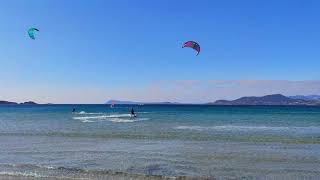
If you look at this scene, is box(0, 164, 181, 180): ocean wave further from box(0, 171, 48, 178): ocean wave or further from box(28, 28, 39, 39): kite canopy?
box(28, 28, 39, 39): kite canopy

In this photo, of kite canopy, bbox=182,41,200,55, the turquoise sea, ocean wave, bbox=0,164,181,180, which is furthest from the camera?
kite canopy, bbox=182,41,200,55

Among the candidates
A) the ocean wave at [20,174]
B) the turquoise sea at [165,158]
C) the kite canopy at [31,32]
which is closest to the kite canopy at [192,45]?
the turquoise sea at [165,158]

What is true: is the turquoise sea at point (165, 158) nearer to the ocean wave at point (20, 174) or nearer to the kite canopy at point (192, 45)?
the ocean wave at point (20, 174)

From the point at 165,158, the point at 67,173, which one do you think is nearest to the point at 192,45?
the point at 165,158

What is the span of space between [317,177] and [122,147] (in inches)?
402

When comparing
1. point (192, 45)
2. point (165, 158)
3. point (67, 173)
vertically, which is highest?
point (192, 45)

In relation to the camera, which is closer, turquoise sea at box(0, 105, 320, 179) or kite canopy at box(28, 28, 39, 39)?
turquoise sea at box(0, 105, 320, 179)

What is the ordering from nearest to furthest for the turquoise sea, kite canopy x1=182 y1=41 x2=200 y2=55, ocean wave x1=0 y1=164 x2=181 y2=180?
ocean wave x1=0 y1=164 x2=181 y2=180
the turquoise sea
kite canopy x1=182 y1=41 x2=200 y2=55

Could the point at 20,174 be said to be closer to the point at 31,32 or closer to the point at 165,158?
the point at 165,158

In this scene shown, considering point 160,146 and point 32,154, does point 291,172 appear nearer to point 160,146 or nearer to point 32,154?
point 160,146

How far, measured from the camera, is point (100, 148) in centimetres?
2198

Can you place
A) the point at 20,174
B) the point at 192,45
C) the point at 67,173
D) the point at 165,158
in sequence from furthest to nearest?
the point at 192,45
the point at 165,158
the point at 67,173
the point at 20,174

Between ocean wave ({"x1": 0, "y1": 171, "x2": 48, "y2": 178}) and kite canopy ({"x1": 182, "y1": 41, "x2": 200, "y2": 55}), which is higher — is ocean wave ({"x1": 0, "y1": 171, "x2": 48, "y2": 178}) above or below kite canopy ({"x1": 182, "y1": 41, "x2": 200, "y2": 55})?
below

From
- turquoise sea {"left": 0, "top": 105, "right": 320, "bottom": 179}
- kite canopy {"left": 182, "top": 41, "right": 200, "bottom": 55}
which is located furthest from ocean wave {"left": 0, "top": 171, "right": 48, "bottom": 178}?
kite canopy {"left": 182, "top": 41, "right": 200, "bottom": 55}
